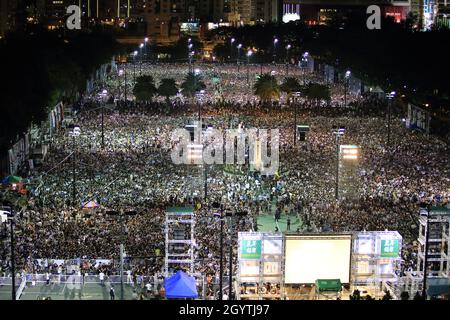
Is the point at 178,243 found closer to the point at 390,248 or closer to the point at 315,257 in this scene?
the point at 315,257

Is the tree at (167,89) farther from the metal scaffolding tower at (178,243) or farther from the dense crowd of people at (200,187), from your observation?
the metal scaffolding tower at (178,243)

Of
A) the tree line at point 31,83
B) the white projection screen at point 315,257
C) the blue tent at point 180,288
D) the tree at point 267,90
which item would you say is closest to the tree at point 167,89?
the tree at point 267,90

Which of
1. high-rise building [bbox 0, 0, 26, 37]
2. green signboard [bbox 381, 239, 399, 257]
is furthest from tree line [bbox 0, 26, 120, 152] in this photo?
high-rise building [bbox 0, 0, 26, 37]

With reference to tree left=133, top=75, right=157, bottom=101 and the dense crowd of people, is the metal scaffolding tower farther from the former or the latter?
tree left=133, top=75, right=157, bottom=101
